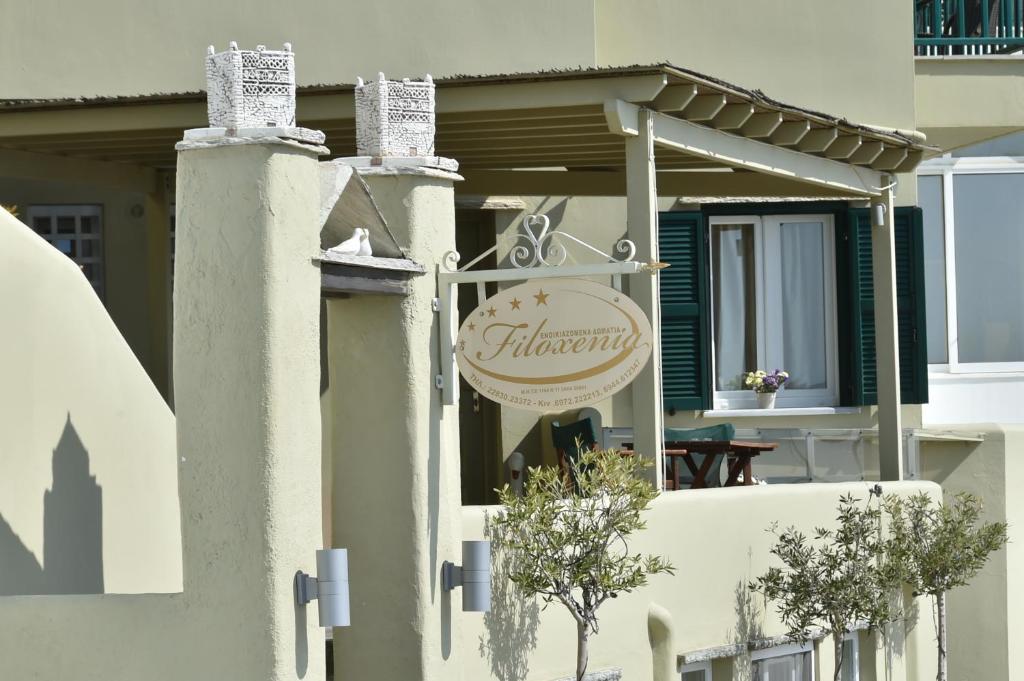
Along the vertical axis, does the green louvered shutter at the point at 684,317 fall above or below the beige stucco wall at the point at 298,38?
below

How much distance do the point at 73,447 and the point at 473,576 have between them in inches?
75.0

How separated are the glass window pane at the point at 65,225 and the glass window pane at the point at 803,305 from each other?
607 cm

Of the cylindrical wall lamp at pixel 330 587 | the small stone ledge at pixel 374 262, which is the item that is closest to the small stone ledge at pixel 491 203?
the small stone ledge at pixel 374 262

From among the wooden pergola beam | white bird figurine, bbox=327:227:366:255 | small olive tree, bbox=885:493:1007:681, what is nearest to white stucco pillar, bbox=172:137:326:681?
white bird figurine, bbox=327:227:366:255

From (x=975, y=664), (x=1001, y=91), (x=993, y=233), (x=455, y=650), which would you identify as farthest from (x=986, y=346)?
(x=455, y=650)

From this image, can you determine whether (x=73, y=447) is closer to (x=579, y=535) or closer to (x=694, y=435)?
(x=579, y=535)

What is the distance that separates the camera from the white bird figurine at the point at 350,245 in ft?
22.0

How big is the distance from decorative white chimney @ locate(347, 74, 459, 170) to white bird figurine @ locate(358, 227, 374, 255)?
50 cm

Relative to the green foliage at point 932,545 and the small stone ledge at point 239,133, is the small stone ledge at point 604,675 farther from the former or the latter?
the small stone ledge at point 239,133

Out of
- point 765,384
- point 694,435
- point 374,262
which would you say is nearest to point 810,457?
point 694,435

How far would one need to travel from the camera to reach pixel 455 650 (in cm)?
738

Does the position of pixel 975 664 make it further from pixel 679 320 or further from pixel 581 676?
pixel 581 676

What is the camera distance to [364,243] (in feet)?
22.6

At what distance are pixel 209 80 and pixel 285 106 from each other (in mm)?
342
